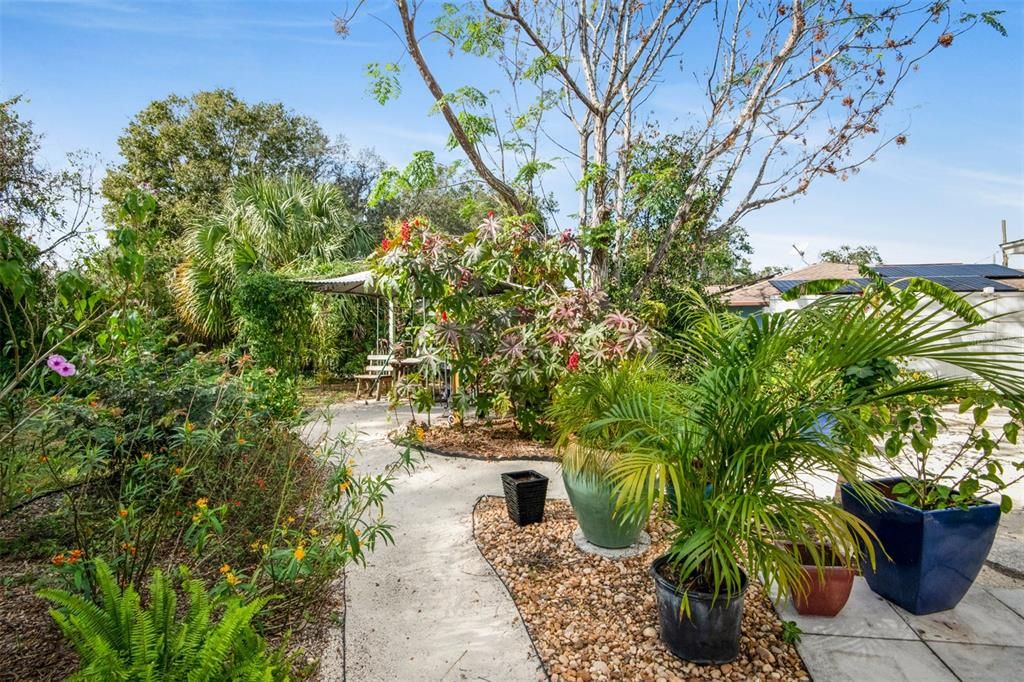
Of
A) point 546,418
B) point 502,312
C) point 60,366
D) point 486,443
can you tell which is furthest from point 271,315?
point 60,366

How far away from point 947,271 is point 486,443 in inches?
514

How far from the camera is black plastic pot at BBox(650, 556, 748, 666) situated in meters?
2.19

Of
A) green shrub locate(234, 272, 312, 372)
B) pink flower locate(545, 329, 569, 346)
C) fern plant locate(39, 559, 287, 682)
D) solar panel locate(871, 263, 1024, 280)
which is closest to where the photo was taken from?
fern plant locate(39, 559, 287, 682)

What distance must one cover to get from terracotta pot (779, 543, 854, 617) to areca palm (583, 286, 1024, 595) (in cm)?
25

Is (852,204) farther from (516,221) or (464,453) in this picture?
(464,453)

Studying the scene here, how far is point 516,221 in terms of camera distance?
18.4ft

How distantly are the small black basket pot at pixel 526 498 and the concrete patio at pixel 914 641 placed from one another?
152 cm

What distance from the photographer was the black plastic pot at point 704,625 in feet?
7.20

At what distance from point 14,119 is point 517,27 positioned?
31.2 ft

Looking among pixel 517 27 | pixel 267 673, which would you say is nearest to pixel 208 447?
pixel 267 673

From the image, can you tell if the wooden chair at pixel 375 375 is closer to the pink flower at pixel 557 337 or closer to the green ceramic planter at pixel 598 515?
the pink flower at pixel 557 337

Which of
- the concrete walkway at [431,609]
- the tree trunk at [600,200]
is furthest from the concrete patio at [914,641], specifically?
the tree trunk at [600,200]

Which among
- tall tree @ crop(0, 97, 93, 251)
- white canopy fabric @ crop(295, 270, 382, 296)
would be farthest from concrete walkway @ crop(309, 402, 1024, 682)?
tall tree @ crop(0, 97, 93, 251)

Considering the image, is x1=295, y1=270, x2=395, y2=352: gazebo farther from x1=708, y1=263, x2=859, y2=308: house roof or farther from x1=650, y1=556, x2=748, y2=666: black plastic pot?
x1=708, y1=263, x2=859, y2=308: house roof
